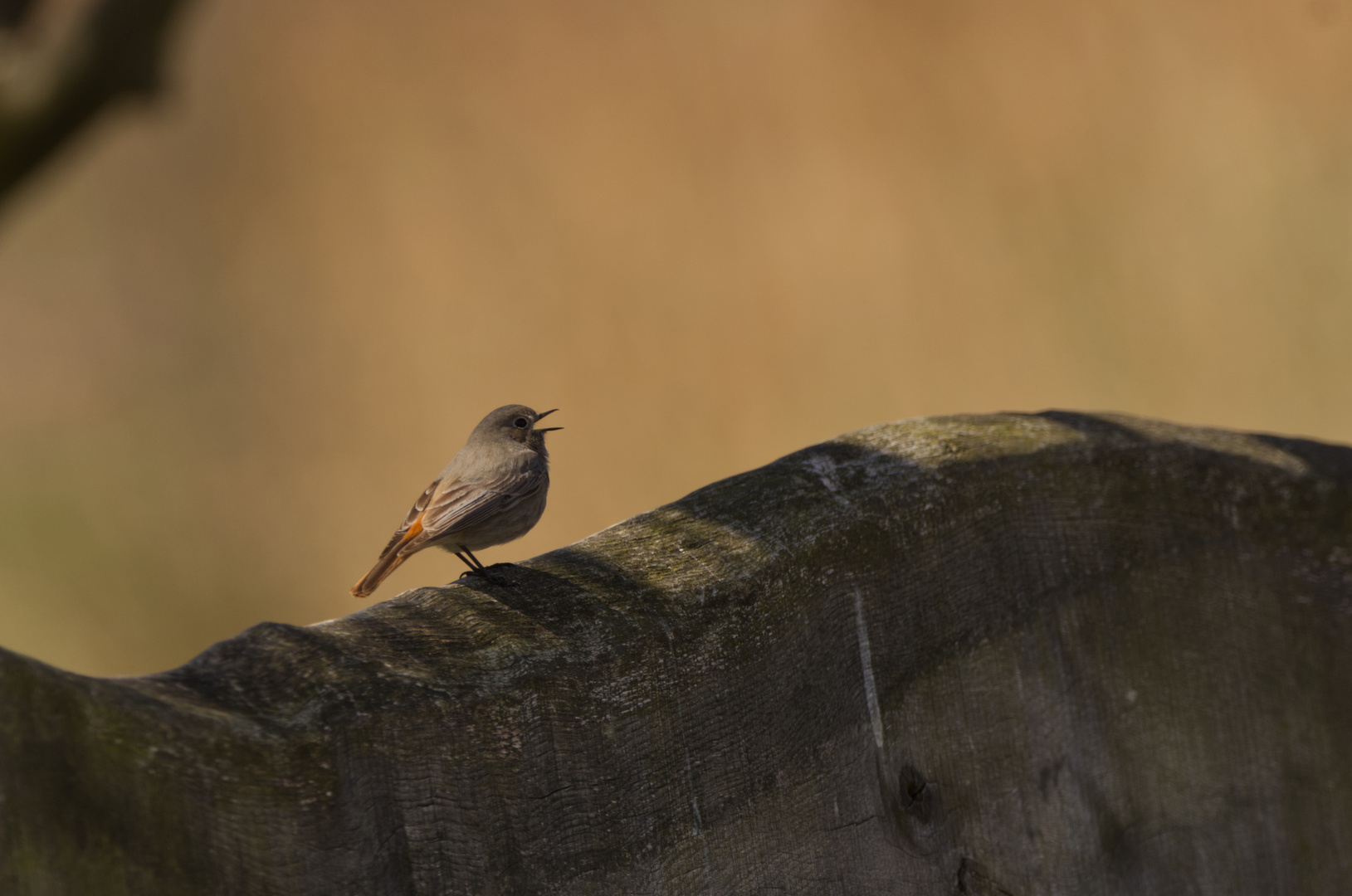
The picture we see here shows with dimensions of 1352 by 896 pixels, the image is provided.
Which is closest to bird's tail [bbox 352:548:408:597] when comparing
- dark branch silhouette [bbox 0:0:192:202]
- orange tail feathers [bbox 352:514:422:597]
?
orange tail feathers [bbox 352:514:422:597]

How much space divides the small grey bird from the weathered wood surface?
102 centimetres

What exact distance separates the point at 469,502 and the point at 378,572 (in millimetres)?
290

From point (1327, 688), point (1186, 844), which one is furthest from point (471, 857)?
point (1327, 688)

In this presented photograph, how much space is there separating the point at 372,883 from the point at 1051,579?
128cm

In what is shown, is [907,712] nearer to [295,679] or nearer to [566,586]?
[566,586]

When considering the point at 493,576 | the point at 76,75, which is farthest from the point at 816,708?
the point at 76,75

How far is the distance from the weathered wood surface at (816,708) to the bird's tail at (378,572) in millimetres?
1024

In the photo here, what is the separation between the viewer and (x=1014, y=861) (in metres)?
1.87

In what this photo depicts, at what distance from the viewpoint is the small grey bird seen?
2.74m

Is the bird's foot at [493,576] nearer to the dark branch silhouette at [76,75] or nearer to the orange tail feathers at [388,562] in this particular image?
the orange tail feathers at [388,562]

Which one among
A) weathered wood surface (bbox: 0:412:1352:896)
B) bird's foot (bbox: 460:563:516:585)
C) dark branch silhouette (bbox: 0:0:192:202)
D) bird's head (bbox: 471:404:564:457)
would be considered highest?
dark branch silhouette (bbox: 0:0:192:202)

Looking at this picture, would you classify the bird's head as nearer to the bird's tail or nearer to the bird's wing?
the bird's wing

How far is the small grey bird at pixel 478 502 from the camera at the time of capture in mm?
2736

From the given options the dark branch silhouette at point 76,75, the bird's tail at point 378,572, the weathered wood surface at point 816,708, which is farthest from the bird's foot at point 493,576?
the dark branch silhouette at point 76,75
